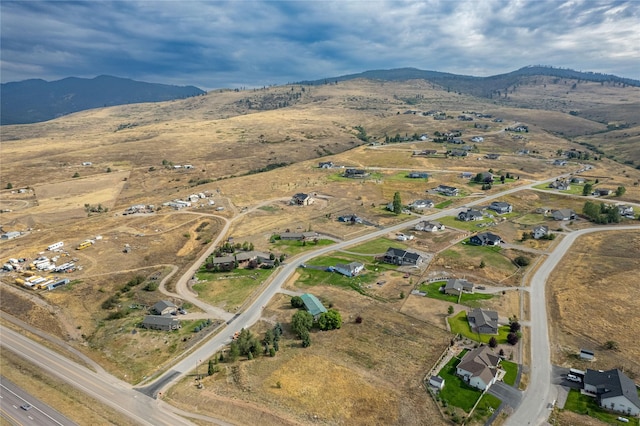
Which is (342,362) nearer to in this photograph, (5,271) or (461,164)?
(5,271)


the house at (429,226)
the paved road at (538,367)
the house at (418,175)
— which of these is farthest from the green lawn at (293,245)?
the house at (418,175)

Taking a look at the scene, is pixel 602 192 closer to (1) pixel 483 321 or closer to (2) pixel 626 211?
(2) pixel 626 211

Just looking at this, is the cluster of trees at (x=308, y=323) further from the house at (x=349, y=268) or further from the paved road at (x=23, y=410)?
the paved road at (x=23, y=410)

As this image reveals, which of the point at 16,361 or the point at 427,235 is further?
the point at 427,235

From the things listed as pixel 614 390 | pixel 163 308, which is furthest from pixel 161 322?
pixel 614 390

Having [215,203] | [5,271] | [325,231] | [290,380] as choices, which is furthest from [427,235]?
[5,271]
